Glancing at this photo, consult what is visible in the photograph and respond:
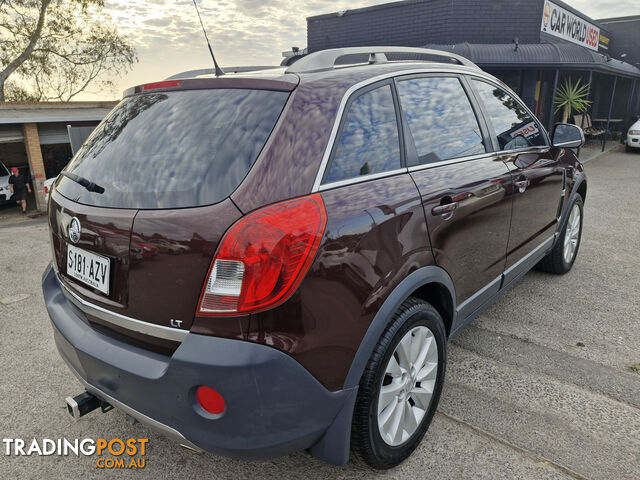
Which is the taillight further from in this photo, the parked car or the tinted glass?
the parked car

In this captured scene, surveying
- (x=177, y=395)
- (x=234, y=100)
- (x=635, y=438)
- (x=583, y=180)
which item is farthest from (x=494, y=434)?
(x=583, y=180)

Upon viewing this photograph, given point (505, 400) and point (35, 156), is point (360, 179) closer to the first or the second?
point (505, 400)

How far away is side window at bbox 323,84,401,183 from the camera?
1916 mm

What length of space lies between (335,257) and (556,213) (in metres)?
2.90

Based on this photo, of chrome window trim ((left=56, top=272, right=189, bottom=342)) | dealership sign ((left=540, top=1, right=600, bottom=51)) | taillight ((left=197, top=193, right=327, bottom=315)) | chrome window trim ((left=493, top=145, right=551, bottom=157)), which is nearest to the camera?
taillight ((left=197, top=193, right=327, bottom=315))

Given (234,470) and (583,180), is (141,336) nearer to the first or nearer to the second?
(234,470)

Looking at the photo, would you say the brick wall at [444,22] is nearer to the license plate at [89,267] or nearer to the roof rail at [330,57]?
the roof rail at [330,57]

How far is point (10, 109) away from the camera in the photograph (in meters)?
→ 16.3

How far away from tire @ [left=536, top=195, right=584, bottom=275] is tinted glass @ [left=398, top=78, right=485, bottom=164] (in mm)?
1971

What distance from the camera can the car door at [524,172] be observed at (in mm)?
3092

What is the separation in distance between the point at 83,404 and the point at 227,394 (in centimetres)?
87

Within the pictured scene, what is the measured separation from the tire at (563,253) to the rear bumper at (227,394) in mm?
3302

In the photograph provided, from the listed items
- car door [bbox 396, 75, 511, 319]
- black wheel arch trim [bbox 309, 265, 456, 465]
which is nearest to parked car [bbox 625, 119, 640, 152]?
car door [bbox 396, 75, 511, 319]

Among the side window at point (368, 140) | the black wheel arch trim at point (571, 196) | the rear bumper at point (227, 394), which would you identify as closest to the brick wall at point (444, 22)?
the black wheel arch trim at point (571, 196)
